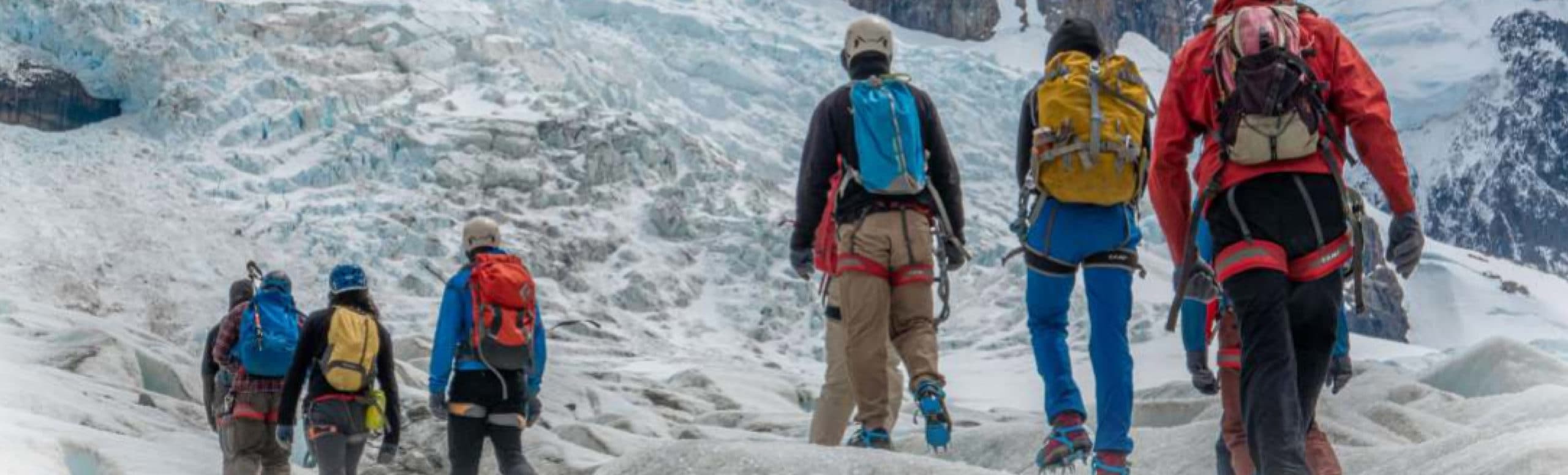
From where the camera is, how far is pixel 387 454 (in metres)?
7.14

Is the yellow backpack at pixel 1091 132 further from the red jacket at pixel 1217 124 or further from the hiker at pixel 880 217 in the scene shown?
the red jacket at pixel 1217 124

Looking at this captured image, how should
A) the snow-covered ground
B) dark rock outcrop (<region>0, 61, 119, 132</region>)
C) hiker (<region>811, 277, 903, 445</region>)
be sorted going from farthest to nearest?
dark rock outcrop (<region>0, 61, 119, 132</region>) < the snow-covered ground < hiker (<region>811, 277, 903, 445</region>)

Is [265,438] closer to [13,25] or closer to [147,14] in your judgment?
[147,14]

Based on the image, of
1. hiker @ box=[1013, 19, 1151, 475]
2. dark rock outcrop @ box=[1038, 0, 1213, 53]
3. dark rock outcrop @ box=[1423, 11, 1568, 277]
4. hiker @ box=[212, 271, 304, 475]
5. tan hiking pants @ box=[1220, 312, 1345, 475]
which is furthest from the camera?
dark rock outcrop @ box=[1423, 11, 1568, 277]

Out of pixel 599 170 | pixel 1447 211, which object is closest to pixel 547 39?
pixel 599 170

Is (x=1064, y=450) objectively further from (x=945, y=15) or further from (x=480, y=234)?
(x=945, y=15)

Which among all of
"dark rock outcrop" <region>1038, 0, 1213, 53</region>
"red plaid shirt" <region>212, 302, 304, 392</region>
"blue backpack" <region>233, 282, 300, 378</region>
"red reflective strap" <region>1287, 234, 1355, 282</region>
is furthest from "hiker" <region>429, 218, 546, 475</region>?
"dark rock outcrop" <region>1038, 0, 1213, 53</region>

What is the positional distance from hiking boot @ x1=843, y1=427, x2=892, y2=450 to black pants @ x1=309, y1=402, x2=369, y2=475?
101 inches

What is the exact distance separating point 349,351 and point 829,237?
2.26 meters

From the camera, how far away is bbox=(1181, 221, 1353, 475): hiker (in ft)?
14.3

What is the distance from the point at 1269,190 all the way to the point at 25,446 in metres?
6.37

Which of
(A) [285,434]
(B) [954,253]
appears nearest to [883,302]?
(B) [954,253]

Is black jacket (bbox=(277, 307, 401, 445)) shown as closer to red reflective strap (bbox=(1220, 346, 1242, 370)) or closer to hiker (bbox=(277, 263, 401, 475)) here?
hiker (bbox=(277, 263, 401, 475))

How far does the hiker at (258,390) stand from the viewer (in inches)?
297
